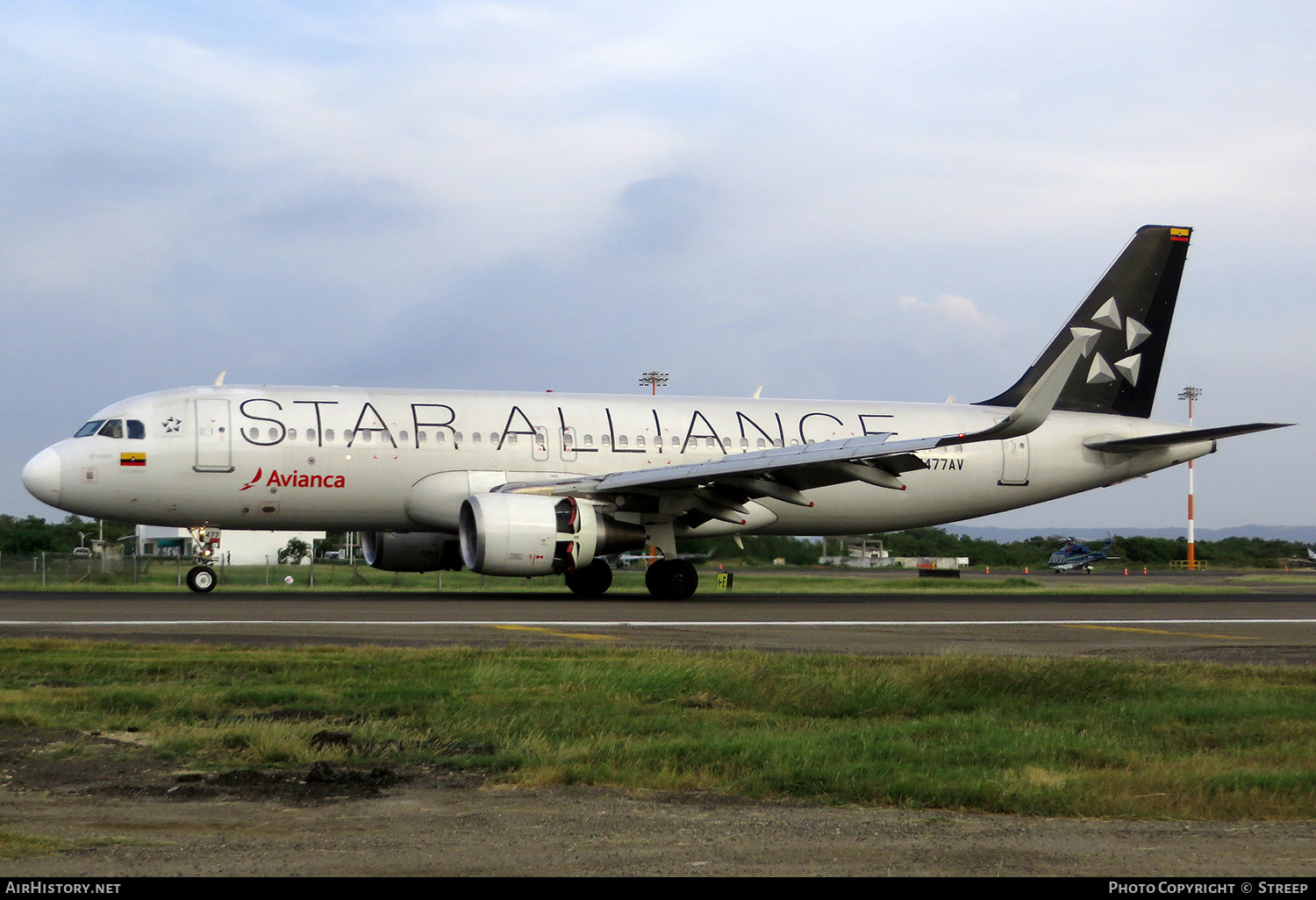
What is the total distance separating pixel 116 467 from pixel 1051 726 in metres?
18.8

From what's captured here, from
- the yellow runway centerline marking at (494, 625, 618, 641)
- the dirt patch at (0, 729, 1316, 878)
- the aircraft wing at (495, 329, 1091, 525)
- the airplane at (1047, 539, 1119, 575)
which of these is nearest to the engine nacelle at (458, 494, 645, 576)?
the aircraft wing at (495, 329, 1091, 525)

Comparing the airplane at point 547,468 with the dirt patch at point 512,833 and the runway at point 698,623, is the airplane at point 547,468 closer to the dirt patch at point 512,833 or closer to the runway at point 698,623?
the runway at point 698,623

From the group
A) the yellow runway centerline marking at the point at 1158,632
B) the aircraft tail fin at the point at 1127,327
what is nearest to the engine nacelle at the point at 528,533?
the yellow runway centerline marking at the point at 1158,632

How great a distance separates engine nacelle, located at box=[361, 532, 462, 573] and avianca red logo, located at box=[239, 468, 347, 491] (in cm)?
256

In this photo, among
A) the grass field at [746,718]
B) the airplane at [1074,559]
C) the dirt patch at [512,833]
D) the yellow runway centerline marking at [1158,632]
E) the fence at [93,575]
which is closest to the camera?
the dirt patch at [512,833]

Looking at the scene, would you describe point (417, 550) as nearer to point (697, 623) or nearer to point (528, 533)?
point (528, 533)

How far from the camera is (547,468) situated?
80.6ft

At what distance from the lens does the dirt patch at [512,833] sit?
500cm

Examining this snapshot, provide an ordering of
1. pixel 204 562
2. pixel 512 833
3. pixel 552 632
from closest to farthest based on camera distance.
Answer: pixel 512 833 < pixel 552 632 < pixel 204 562

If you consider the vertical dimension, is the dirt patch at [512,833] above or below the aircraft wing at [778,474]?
below

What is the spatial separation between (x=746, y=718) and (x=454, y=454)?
51.4 feet

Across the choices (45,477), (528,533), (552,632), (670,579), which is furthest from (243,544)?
(552,632)

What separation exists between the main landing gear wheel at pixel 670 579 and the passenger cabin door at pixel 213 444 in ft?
27.0

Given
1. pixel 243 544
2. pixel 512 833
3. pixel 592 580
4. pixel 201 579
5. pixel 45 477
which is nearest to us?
pixel 512 833
